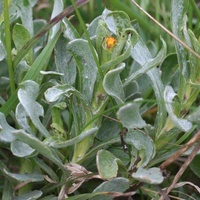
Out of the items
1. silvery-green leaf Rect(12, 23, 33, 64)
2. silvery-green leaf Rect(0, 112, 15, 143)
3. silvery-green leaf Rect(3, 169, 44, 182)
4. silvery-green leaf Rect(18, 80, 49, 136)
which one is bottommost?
silvery-green leaf Rect(3, 169, 44, 182)

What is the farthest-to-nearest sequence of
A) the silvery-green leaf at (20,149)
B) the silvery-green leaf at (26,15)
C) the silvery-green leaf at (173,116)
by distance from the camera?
1. the silvery-green leaf at (26,15)
2. the silvery-green leaf at (20,149)
3. the silvery-green leaf at (173,116)

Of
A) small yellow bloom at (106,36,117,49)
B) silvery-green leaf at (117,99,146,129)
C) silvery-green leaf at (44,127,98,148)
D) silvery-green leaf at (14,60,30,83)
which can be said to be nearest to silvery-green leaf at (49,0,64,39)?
silvery-green leaf at (14,60,30,83)

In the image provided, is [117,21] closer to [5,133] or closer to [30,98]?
[30,98]

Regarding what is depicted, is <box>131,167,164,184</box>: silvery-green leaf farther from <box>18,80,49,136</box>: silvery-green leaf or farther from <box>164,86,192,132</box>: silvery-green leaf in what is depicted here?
<box>18,80,49,136</box>: silvery-green leaf

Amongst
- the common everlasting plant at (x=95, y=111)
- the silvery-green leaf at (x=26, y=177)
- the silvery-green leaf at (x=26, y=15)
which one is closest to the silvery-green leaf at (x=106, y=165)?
the common everlasting plant at (x=95, y=111)

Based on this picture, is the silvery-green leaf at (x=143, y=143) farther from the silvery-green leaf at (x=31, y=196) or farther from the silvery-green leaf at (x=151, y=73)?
the silvery-green leaf at (x=31, y=196)

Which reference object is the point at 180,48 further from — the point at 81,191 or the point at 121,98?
the point at 81,191

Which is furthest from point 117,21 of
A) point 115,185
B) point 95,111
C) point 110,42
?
point 115,185

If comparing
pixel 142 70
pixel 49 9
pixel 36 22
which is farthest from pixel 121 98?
pixel 49 9
